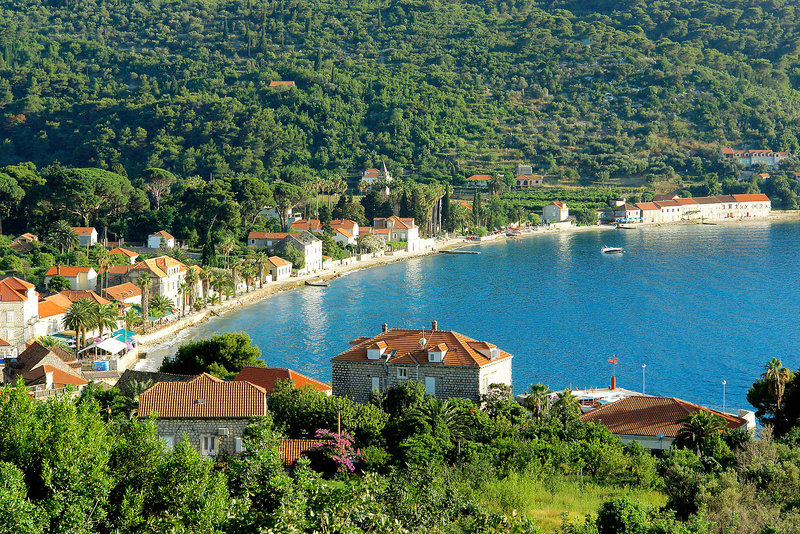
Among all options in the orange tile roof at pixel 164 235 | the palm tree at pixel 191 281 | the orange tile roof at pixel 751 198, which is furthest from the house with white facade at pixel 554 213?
the palm tree at pixel 191 281

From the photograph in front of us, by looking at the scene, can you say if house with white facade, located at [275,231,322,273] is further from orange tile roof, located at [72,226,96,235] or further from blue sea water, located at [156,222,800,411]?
orange tile roof, located at [72,226,96,235]

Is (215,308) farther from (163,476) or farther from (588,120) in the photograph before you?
(588,120)

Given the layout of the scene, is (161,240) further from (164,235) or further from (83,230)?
(83,230)

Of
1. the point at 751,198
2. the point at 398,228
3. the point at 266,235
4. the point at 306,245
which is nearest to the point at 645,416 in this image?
the point at 306,245

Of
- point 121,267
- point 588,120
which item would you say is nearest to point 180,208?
point 121,267

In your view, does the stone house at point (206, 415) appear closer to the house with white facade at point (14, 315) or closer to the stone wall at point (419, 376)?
the stone wall at point (419, 376)

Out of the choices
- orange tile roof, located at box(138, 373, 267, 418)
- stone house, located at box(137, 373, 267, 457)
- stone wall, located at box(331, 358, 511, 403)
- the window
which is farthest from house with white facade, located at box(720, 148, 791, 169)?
the window
